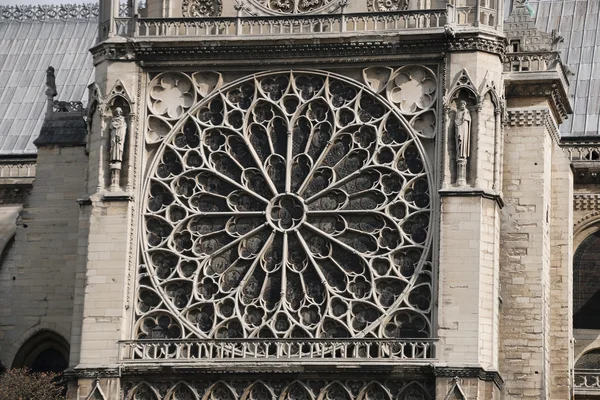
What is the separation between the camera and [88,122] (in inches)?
1705

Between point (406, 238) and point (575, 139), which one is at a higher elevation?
point (575, 139)

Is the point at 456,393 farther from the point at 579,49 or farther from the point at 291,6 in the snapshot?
the point at 579,49

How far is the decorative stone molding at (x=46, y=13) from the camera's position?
55938 millimetres

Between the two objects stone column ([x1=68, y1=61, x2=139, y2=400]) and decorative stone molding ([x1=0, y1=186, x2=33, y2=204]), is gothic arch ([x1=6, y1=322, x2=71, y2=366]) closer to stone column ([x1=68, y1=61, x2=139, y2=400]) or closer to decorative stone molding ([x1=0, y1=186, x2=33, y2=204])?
stone column ([x1=68, y1=61, x2=139, y2=400])

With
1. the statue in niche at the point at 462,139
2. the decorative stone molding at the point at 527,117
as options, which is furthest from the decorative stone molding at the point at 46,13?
the statue in niche at the point at 462,139

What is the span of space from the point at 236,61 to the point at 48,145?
5.90 meters

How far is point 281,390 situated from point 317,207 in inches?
158

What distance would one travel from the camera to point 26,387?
4175 cm

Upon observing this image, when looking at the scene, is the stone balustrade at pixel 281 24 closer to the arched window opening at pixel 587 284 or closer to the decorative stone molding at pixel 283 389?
the decorative stone molding at pixel 283 389

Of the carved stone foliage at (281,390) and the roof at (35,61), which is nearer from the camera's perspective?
the carved stone foliage at (281,390)

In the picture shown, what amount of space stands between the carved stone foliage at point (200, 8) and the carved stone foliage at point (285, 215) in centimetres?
151

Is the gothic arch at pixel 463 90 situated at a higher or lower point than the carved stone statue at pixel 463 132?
higher

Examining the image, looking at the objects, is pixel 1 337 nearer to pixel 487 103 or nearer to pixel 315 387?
pixel 315 387

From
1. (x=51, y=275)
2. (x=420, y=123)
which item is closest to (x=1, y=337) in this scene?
(x=51, y=275)
